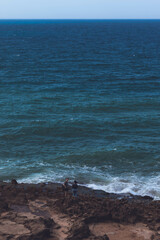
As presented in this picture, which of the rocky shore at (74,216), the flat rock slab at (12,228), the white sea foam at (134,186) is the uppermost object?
the flat rock slab at (12,228)

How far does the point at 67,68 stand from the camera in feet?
255

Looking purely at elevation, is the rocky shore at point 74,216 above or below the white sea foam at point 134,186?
above

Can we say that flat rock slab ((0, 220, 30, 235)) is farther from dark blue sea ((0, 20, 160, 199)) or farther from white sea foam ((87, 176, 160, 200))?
white sea foam ((87, 176, 160, 200))

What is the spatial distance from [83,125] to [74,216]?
21.5 metres

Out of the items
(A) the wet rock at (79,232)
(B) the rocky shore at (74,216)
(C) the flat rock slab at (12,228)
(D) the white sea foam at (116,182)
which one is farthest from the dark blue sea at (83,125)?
(C) the flat rock slab at (12,228)

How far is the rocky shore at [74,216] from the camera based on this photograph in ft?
71.6

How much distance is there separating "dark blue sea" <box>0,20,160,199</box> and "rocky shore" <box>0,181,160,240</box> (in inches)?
143

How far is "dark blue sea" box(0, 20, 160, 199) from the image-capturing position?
1310 inches

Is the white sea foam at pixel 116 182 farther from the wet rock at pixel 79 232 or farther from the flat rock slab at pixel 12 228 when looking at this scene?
the flat rock slab at pixel 12 228

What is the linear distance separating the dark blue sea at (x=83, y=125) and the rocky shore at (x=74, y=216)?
12.0 feet

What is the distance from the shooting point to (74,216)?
78.6ft

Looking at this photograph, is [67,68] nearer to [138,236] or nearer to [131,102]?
[131,102]

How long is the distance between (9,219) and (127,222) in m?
8.22

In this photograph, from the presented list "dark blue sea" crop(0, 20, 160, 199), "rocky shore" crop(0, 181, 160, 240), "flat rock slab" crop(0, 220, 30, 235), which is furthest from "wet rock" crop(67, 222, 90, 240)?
"dark blue sea" crop(0, 20, 160, 199)
